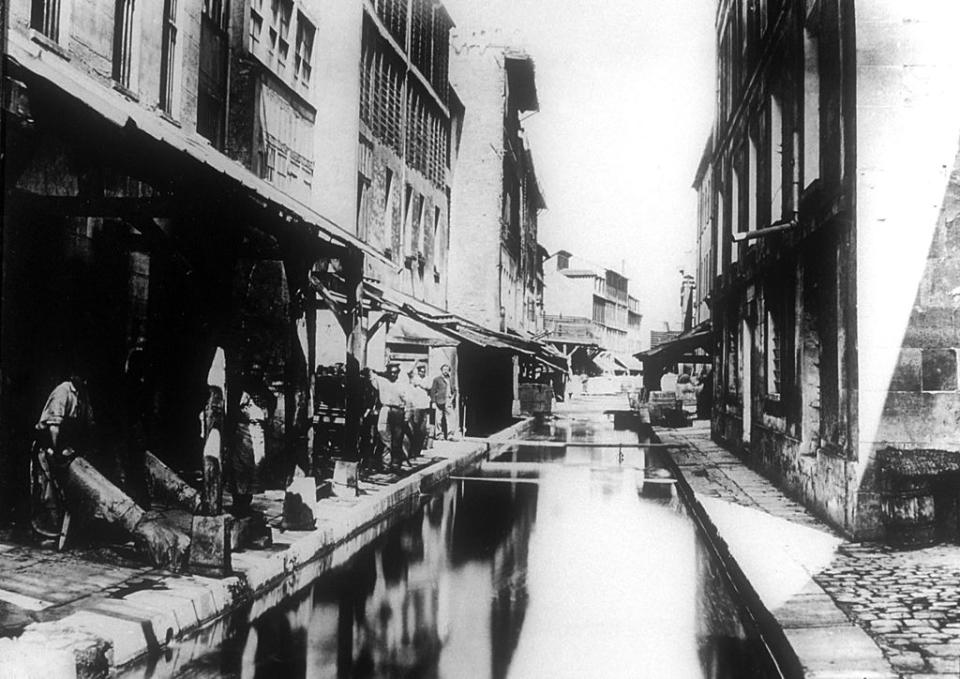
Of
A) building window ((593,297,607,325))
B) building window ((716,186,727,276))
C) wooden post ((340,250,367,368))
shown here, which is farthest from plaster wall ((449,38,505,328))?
building window ((593,297,607,325))

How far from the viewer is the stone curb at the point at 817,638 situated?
14.0 ft

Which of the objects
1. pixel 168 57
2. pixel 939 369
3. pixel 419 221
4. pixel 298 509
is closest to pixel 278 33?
pixel 168 57

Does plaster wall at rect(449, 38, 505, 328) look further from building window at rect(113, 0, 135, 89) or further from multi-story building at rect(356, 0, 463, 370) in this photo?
building window at rect(113, 0, 135, 89)

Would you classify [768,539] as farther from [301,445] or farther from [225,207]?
[225,207]

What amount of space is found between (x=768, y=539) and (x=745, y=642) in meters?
2.56

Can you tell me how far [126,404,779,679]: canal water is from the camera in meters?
4.83

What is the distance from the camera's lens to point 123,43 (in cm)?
859

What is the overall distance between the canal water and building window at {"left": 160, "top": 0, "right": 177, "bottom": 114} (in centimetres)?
544

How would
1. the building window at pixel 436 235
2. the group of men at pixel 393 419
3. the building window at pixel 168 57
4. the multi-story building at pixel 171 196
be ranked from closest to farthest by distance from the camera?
1. the multi-story building at pixel 171 196
2. the building window at pixel 168 57
3. the group of men at pixel 393 419
4. the building window at pixel 436 235

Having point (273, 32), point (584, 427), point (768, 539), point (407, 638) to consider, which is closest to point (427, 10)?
point (273, 32)

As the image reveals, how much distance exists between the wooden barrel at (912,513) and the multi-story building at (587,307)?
54.5 ft

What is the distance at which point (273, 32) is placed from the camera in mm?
→ 10398

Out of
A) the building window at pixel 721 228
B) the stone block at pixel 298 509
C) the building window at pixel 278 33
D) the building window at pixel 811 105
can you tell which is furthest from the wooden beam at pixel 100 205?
the building window at pixel 721 228

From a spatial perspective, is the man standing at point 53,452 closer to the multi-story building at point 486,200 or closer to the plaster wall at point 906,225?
the plaster wall at point 906,225
